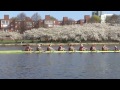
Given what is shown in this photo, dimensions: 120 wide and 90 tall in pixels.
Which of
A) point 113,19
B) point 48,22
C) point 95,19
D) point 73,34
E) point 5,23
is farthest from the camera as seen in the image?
point 95,19

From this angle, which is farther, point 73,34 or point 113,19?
point 113,19

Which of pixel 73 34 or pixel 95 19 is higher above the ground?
pixel 95 19

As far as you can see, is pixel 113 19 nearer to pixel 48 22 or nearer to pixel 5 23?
pixel 48 22

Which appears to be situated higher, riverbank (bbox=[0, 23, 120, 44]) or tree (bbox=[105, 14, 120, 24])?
tree (bbox=[105, 14, 120, 24])

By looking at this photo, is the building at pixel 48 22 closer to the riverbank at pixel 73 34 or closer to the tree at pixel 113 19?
the riverbank at pixel 73 34

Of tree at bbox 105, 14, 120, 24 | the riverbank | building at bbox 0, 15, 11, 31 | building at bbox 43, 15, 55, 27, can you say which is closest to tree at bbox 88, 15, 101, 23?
tree at bbox 105, 14, 120, 24

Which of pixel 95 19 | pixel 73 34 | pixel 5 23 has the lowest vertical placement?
pixel 73 34

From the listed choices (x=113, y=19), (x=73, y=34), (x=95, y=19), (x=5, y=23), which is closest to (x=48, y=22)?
(x=5, y=23)

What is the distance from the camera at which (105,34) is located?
124 feet

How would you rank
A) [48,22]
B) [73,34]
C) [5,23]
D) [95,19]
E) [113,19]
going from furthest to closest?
[95,19], [5,23], [48,22], [113,19], [73,34]

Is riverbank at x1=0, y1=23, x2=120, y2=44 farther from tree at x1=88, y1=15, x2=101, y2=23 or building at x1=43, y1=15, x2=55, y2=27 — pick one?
tree at x1=88, y1=15, x2=101, y2=23
